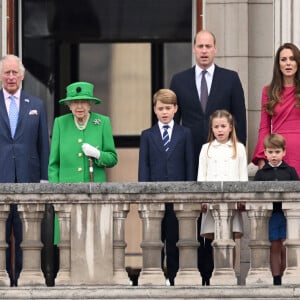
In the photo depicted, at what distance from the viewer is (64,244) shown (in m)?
20.5

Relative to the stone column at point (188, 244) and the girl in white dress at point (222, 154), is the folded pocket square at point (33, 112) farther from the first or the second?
the stone column at point (188, 244)

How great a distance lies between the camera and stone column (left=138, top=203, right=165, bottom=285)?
20.4 m

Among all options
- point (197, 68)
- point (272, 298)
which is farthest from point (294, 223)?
point (197, 68)

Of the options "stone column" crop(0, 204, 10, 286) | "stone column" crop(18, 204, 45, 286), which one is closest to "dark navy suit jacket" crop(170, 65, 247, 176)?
"stone column" crop(18, 204, 45, 286)

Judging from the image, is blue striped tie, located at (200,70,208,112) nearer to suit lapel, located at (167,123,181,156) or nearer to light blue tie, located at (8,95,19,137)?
suit lapel, located at (167,123,181,156)

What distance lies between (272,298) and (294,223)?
2.33ft

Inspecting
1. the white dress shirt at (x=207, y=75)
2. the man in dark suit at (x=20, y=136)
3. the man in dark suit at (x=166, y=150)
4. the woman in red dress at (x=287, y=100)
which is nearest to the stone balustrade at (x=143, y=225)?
the man in dark suit at (x=166, y=150)

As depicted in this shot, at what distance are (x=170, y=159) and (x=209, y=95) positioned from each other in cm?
87

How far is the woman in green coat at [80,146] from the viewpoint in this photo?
69.5 ft

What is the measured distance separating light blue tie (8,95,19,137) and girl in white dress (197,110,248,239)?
180 cm

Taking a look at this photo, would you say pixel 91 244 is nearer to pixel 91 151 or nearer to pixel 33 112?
pixel 91 151

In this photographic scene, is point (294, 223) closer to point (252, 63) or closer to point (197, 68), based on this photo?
point (197, 68)

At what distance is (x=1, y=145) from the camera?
21.2 m

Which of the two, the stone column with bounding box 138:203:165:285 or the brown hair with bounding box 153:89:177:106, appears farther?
the brown hair with bounding box 153:89:177:106
